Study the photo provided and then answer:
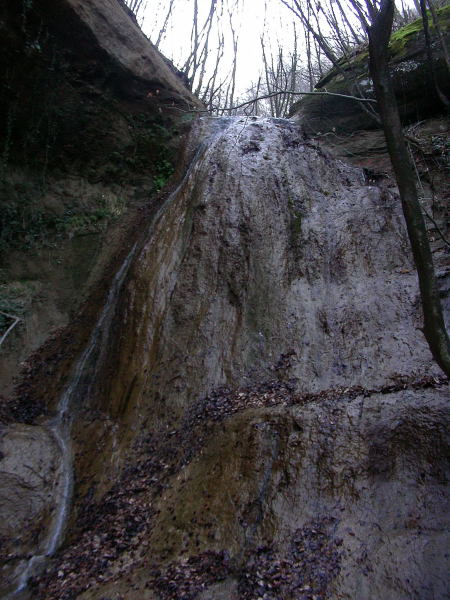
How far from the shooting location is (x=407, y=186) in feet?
8.93

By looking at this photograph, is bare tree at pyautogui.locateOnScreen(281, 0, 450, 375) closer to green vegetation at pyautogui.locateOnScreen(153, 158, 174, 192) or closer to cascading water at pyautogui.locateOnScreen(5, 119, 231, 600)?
cascading water at pyautogui.locateOnScreen(5, 119, 231, 600)

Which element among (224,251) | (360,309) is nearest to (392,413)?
(360,309)

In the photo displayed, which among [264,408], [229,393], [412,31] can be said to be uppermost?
[412,31]

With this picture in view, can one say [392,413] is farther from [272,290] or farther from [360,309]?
[272,290]

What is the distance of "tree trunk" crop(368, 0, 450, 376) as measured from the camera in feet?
8.91

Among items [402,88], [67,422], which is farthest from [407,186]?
[402,88]

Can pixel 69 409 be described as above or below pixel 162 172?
below

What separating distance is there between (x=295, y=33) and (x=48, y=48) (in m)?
15.0

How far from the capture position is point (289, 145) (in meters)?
8.23

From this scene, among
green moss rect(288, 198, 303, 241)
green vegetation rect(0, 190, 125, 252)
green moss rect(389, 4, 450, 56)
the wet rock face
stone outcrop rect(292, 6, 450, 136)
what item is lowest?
the wet rock face

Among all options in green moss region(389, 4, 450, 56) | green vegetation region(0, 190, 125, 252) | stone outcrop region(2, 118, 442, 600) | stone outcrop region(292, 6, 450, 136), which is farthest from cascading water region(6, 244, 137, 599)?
green moss region(389, 4, 450, 56)

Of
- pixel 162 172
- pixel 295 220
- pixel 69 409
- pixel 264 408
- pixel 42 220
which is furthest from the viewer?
pixel 162 172

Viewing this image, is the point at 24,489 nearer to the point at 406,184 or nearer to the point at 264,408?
the point at 264,408

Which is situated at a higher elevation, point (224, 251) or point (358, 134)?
point (358, 134)
